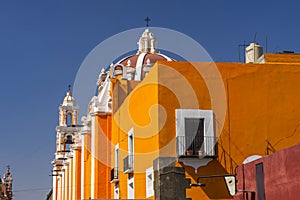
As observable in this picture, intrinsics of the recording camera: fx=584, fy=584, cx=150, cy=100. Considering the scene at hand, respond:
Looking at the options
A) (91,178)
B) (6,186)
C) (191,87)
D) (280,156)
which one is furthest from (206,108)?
(6,186)

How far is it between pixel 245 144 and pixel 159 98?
119 inches

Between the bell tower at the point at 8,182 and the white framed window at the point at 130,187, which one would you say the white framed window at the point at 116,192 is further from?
the bell tower at the point at 8,182

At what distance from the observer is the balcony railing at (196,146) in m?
17.5

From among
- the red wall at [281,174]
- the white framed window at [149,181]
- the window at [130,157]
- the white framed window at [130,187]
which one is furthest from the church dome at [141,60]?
the red wall at [281,174]

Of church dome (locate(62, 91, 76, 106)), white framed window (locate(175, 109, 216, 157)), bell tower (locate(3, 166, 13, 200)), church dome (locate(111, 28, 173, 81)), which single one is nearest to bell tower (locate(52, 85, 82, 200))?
church dome (locate(62, 91, 76, 106))

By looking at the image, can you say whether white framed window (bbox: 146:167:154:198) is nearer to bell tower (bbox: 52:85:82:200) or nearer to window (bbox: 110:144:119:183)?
window (bbox: 110:144:119:183)

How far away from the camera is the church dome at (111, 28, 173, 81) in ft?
81.6

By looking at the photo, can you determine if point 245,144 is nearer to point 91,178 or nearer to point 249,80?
point 249,80

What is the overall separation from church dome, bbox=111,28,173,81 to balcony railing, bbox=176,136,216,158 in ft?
24.8

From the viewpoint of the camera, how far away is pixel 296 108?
18547mm

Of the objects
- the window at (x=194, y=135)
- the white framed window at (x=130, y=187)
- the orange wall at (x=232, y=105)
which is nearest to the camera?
the window at (x=194, y=135)

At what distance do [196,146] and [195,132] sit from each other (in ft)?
1.56

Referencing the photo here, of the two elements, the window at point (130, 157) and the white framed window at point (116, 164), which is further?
the white framed window at point (116, 164)

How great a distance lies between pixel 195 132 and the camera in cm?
1795
